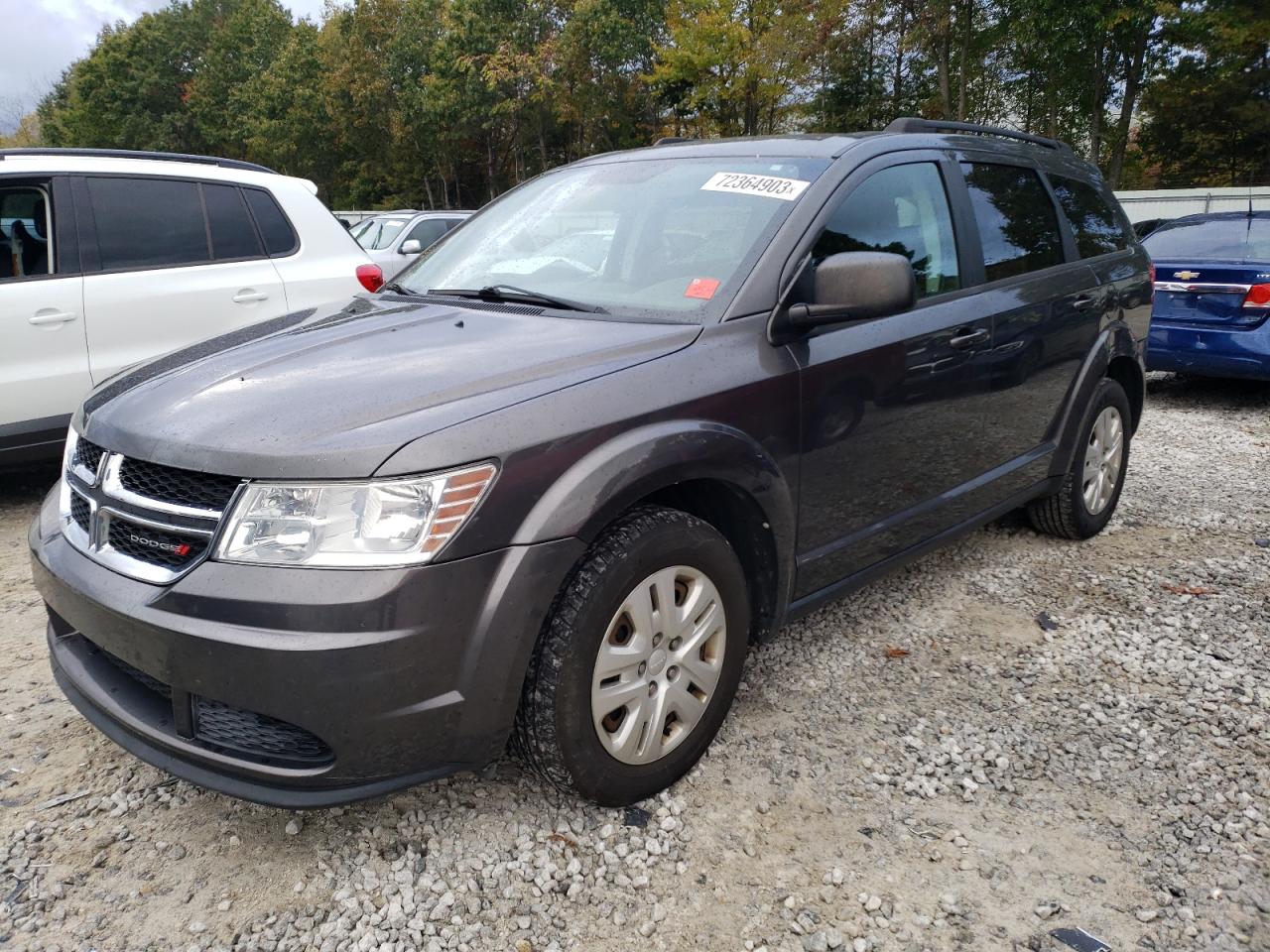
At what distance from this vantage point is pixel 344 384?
7.52 feet

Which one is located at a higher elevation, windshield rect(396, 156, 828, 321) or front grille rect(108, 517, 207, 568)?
windshield rect(396, 156, 828, 321)

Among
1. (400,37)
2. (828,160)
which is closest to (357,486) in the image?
(828,160)

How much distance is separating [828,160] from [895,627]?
5.58 feet

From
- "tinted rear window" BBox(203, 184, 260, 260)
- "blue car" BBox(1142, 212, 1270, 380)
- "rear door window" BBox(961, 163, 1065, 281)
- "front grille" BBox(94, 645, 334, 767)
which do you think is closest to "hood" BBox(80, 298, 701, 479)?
"front grille" BBox(94, 645, 334, 767)

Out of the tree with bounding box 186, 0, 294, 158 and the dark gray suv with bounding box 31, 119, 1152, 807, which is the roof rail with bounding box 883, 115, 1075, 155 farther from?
the tree with bounding box 186, 0, 294, 158

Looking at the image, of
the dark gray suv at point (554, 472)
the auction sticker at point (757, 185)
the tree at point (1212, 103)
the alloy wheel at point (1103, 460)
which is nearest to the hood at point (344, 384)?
the dark gray suv at point (554, 472)

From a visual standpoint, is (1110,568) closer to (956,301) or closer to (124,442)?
(956,301)

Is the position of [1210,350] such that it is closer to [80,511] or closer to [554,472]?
[554,472]

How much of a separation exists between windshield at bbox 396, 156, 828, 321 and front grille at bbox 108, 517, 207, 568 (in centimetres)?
125

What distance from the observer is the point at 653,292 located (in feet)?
9.23

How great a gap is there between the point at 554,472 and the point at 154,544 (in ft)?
2.95

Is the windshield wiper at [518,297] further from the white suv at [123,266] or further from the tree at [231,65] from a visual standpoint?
the tree at [231,65]

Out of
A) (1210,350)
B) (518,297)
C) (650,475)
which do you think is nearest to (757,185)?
(518,297)

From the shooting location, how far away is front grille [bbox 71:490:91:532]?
2400 millimetres
